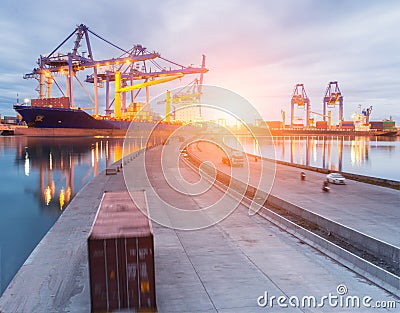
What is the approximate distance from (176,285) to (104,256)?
7.30 feet

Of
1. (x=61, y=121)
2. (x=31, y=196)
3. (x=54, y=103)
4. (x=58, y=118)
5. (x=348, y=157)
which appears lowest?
(x=31, y=196)

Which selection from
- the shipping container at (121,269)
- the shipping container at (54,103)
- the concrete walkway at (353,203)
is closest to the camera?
the shipping container at (121,269)

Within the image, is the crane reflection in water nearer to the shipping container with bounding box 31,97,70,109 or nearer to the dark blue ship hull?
the dark blue ship hull

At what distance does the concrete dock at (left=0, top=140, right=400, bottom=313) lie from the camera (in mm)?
7055

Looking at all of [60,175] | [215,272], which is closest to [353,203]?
[215,272]

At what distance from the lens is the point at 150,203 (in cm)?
1675

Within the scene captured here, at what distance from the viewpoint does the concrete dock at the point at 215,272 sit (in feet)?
Result: 23.1

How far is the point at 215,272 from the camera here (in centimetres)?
845

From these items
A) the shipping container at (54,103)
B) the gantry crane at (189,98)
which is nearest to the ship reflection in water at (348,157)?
the gantry crane at (189,98)

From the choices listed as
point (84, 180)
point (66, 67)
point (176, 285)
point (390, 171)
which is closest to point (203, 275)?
point (176, 285)

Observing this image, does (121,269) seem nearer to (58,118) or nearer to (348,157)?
(348,157)

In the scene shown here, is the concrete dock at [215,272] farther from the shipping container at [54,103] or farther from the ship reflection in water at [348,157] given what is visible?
the shipping container at [54,103]

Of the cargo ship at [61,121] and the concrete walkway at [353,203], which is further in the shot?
the cargo ship at [61,121]

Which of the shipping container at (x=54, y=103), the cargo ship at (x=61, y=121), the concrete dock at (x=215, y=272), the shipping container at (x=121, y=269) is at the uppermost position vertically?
the shipping container at (x=54, y=103)
